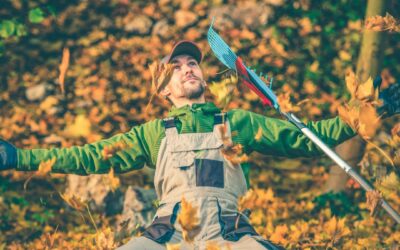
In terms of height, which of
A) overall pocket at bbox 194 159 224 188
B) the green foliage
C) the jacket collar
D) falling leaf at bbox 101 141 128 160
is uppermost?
the green foliage

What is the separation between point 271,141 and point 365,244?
1.32 meters

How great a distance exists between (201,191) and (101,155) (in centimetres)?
66

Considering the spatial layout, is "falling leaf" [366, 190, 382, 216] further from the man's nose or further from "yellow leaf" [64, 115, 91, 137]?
"yellow leaf" [64, 115, 91, 137]

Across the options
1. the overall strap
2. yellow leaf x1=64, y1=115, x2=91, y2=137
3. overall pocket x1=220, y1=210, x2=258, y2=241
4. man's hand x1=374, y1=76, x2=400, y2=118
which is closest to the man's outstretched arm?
the overall strap

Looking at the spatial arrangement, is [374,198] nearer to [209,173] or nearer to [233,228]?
[233,228]

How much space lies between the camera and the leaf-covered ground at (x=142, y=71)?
18.9 feet

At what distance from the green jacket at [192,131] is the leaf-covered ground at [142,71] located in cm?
163

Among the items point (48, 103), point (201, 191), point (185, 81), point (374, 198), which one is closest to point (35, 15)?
point (48, 103)

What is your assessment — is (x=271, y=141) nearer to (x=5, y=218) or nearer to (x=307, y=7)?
(x=5, y=218)

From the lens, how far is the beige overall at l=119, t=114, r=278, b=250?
11.5 feet

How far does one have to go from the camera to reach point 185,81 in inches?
158

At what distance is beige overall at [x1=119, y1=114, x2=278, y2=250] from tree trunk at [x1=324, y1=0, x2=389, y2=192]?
205 cm

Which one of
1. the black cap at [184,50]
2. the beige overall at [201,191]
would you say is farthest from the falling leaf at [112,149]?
the black cap at [184,50]

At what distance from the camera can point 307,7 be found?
7.06 meters
